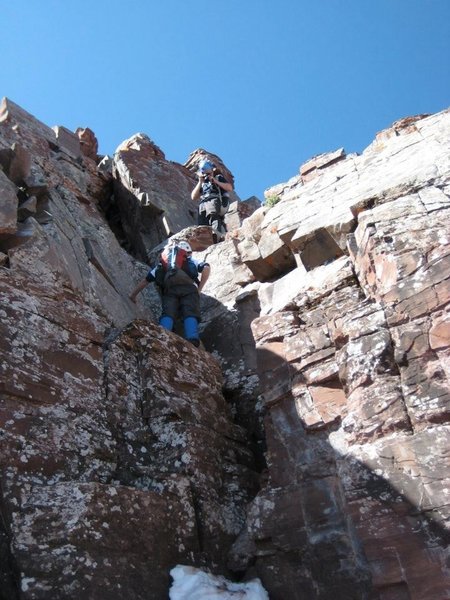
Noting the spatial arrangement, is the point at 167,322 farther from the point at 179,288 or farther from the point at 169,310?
the point at 179,288

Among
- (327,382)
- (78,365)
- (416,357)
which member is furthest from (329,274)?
(78,365)

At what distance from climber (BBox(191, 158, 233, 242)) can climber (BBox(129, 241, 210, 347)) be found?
14.3 ft

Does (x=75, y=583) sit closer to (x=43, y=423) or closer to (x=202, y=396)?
(x=43, y=423)

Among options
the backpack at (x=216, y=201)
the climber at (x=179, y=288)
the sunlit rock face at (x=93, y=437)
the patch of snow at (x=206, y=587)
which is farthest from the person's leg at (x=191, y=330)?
the backpack at (x=216, y=201)

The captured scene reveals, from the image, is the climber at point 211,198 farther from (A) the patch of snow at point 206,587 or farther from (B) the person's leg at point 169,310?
(A) the patch of snow at point 206,587

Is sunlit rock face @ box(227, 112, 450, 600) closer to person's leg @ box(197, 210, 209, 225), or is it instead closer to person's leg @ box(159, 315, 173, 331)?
person's leg @ box(159, 315, 173, 331)

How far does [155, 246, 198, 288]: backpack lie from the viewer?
8914 millimetres

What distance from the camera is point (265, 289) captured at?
27.9 ft

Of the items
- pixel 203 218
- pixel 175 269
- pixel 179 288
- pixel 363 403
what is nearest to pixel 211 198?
pixel 203 218

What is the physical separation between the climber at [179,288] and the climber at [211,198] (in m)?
4.37

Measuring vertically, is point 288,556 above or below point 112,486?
below

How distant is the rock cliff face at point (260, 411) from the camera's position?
462 cm

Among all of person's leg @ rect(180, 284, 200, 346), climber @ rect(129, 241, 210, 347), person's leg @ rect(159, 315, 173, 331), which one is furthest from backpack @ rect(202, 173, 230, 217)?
person's leg @ rect(159, 315, 173, 331)

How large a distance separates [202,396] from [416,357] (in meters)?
2.53
